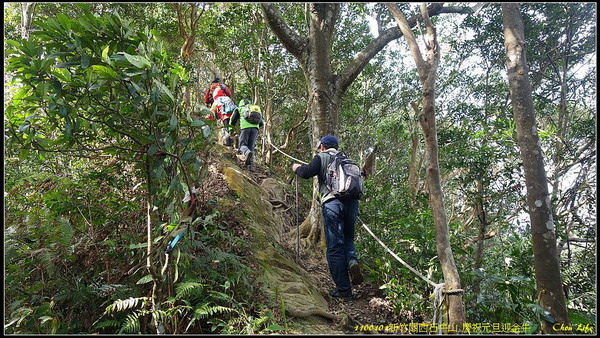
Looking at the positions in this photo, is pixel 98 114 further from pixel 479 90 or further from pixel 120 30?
pixel 479 90

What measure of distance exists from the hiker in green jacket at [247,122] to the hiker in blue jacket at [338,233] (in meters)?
3.30

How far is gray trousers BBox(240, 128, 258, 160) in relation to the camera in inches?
308

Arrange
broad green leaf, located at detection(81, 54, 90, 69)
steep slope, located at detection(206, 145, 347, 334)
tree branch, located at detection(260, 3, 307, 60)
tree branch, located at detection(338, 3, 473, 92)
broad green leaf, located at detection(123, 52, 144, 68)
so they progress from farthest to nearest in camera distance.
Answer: tree branch, located at detection(338, 3, 473, 92) < tree branch, located at detection(260, 3, 307, 60) < steep slope, located at detection(206, 145, 347, 334) < broad green leaf, located at detection(81, 54, 90, 69) < broad green leaf, located at detection(123, 52, 144, 68)

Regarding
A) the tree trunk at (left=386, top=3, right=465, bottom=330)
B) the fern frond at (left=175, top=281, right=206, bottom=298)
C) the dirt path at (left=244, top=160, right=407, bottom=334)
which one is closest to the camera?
the fern frond at (left=175, top=281, right=206, bottom=298)

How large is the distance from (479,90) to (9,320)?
9520mm

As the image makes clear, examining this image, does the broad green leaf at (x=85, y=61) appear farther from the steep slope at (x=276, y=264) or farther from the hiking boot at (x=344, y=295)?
the hiking boot at (x=344, y=295)

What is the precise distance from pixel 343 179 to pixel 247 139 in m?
4.23

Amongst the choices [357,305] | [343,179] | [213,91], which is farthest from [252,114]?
[357,305]

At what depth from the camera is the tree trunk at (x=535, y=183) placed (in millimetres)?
3193

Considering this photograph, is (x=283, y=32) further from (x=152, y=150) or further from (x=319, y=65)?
(x=152, y=150)

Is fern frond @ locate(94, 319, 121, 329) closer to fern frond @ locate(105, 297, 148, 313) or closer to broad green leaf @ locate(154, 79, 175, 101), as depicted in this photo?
fern frond @ locate(105, 297, 148, 313)

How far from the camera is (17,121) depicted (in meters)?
2.55

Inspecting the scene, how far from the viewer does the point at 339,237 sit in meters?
4.18

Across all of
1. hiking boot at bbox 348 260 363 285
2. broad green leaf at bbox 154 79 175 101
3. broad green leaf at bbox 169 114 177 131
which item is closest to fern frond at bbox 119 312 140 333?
broad green leaf at bbox 169 114 177 131
